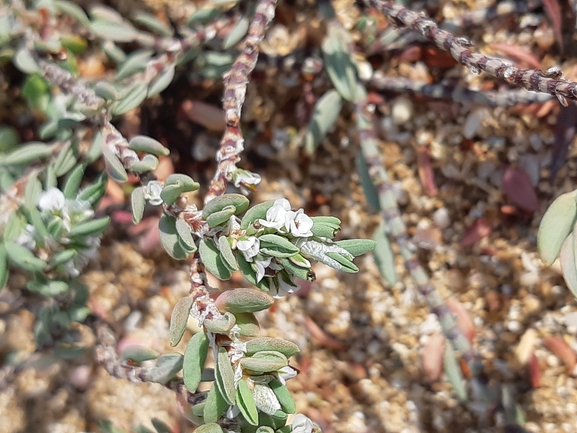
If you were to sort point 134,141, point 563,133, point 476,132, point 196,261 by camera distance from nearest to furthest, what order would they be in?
point 196,261 → point 134,141 → point 563,133 → point 476,132

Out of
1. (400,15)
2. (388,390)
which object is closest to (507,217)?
(388,390)

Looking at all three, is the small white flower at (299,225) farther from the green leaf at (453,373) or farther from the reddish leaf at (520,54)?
the reddish leaf at (520,54)

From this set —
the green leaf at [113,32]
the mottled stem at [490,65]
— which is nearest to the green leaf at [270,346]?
the mottled stem at [490,65]

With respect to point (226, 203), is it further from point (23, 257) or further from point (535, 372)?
point (535, 372)

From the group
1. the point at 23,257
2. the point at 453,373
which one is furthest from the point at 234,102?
the point at 453,373

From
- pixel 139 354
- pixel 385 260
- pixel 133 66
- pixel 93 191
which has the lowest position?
pixel 139 354

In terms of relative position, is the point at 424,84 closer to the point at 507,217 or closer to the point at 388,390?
the point at 507,217
